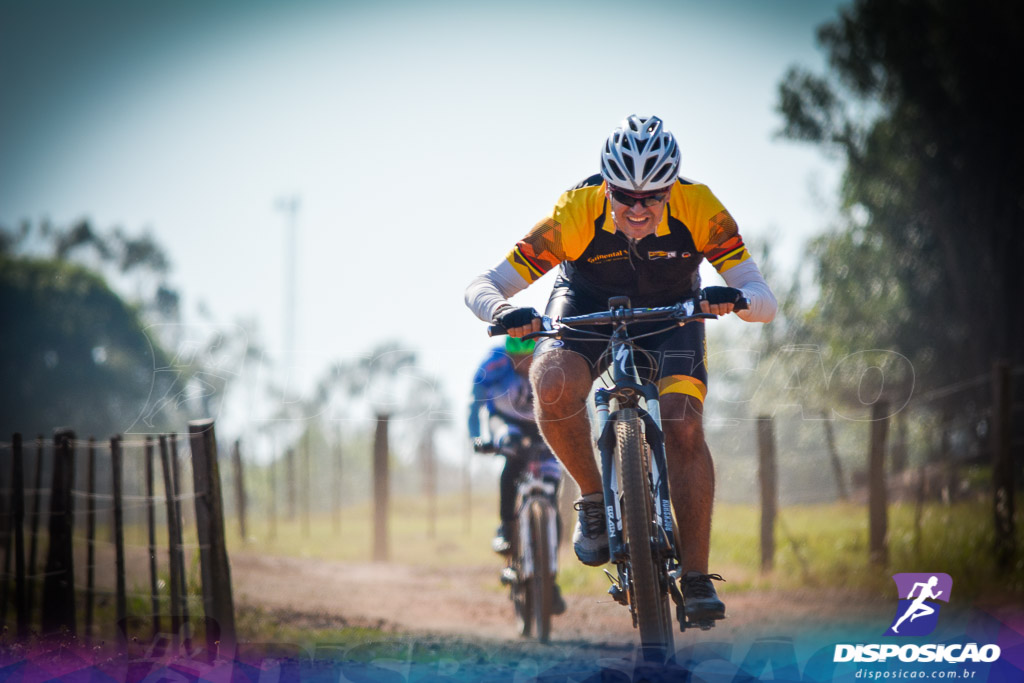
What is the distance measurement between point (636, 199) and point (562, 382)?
0.95 meters

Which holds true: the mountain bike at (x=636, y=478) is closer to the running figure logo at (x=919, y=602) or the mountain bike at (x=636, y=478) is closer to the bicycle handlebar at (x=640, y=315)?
the bicycle handlebar at (x=640, y=315)

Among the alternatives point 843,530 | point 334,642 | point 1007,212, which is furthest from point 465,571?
point 1007,212

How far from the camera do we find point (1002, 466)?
9305 mm

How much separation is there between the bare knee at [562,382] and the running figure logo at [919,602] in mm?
3152

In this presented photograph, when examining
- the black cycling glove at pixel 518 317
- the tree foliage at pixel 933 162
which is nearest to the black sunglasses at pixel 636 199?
the black cycling glove at pixel 518 317

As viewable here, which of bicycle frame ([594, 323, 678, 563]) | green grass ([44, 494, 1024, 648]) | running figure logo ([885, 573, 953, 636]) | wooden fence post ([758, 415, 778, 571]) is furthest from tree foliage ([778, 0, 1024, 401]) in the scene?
bicycle frame ([594, 323, 678, 563])

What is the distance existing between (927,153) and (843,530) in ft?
45.4

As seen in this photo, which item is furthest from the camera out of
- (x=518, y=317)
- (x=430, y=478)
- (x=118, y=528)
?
(x=430, y=478)

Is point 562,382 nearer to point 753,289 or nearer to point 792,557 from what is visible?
point 753,289

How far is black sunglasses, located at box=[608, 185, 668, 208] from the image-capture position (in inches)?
187

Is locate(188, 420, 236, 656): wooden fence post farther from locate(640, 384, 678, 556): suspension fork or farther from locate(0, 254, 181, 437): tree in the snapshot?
locate(0, 254, 181, 437): tree

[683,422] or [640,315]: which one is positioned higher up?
[640,315]

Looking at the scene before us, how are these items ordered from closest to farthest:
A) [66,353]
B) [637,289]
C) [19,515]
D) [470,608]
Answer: [637,289], [19,515], [470,608], [66,353]

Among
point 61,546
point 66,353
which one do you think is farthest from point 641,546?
point 66,353
